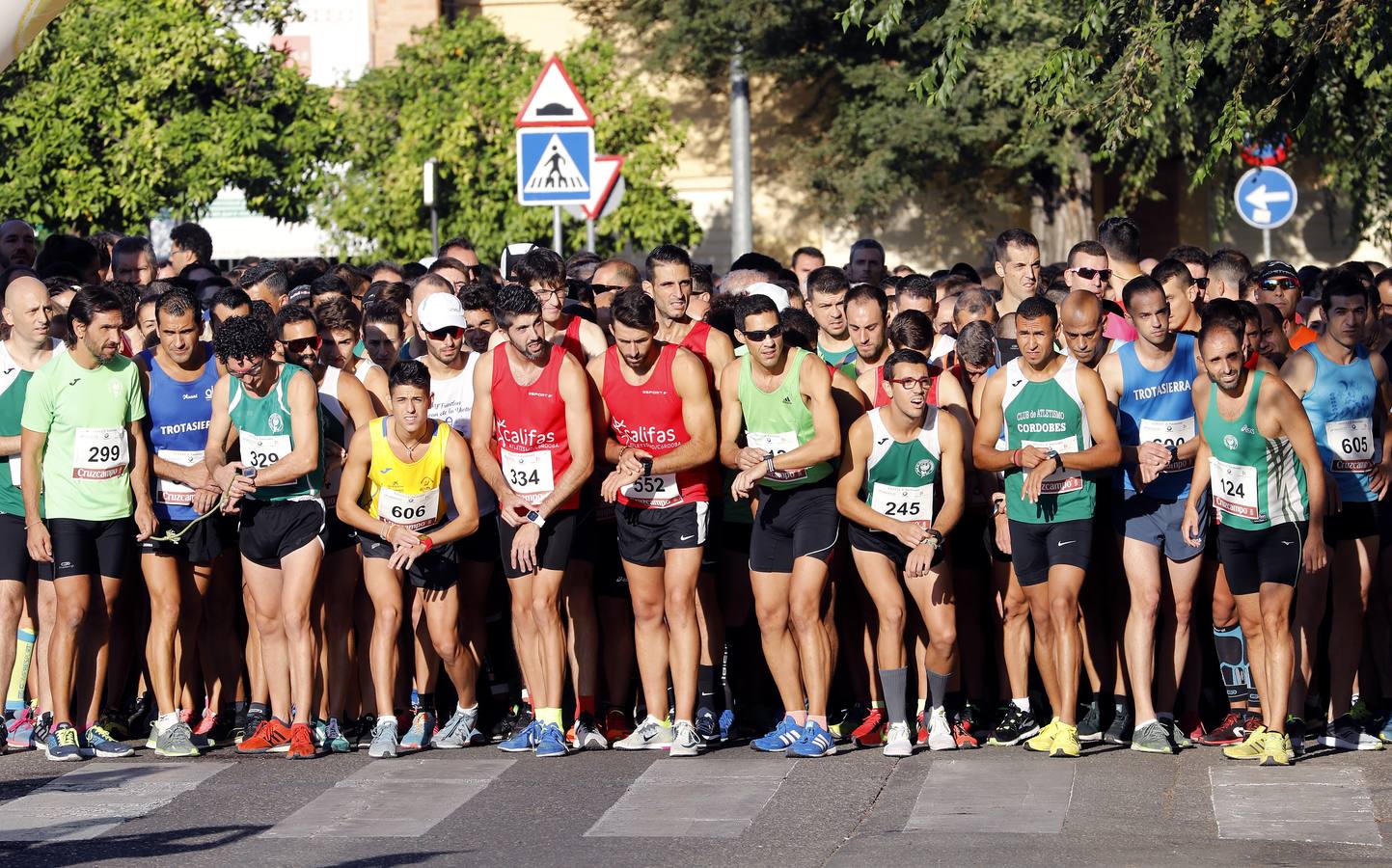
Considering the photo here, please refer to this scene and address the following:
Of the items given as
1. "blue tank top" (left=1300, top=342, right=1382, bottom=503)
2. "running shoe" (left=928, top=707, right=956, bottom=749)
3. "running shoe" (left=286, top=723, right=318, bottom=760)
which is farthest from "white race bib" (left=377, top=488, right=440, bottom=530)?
"blue tank top" (left=1300, top=342, right=1382, bottom=503)

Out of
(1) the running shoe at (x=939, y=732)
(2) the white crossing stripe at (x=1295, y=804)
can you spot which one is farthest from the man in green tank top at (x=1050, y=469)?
(2) the white crossing stripe at (x=1295, y=804)

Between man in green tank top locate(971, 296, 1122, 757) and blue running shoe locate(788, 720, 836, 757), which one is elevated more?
man in green tank top locate(971, 296, 1122, 757)

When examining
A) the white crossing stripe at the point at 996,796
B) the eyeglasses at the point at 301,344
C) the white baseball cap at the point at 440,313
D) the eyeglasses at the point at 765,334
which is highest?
the white baseball cap at the point at 440,313

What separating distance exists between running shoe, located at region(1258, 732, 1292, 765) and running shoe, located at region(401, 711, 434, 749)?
381cm

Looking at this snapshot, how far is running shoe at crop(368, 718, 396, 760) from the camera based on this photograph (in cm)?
1000

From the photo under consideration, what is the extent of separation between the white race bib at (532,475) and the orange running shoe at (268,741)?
157cm

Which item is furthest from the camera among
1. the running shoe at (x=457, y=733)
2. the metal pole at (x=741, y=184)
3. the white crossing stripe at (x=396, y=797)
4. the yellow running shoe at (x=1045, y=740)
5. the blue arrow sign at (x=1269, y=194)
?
the metal pole at (x=741, y=184)

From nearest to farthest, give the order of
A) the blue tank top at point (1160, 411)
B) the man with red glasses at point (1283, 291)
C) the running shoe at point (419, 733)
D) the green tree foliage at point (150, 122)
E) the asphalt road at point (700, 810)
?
the asphalt road at point (700, 810)
the blue tank top at point (1160, 411)
the running shoe at point (419, 733)
the man with red glasses at point (1283, 291)
the green tree foliage at point (150, 122)

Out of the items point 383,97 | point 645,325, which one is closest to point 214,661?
point 645,325

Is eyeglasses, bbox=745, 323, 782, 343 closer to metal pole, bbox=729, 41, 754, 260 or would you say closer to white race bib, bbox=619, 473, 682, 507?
white race bib, bbox=619, 473, 682, 507

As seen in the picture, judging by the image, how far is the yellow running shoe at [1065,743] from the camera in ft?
31.4

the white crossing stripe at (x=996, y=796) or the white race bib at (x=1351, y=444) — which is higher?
the white race bib at (x=1351, y=444)

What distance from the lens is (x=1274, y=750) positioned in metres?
9.25

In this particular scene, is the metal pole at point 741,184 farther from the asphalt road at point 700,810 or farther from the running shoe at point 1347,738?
the running shoe at point 1347,738
